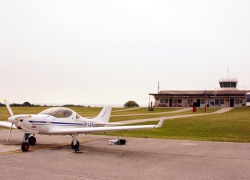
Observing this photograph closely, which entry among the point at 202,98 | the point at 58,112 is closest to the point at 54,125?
the point at 58,112

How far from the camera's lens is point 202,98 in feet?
267

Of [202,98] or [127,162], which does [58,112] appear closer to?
[127,162]

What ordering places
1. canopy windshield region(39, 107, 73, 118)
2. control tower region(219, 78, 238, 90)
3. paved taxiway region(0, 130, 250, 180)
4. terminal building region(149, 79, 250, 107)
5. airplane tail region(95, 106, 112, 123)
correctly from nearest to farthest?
A: paved taxiway region(0, 130, 250, 180), canopy windshield region(39, 107, 73, 118), airplane tail region(95, 106, 112, 123), terminal building region(149, 79, 250, 107), control tower region(219, 78, 238, 90)

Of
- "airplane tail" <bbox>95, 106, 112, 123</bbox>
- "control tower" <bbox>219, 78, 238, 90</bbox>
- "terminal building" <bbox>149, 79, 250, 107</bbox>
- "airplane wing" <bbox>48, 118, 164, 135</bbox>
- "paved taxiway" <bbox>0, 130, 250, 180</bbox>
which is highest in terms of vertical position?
"control tower" <bbox>219, 78, 238, 90</bbox>

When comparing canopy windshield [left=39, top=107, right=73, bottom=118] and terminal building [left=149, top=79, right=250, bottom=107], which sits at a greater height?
terminal building [left=149, top=79, right=250, bottom=107]

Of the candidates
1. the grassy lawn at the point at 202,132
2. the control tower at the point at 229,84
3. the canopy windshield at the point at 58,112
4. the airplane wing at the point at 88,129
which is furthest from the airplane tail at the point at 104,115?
the control tower at the point at 229,84

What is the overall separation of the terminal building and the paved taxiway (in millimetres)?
67054

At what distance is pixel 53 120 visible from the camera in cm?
1511

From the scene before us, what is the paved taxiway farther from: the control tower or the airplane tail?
the control tower

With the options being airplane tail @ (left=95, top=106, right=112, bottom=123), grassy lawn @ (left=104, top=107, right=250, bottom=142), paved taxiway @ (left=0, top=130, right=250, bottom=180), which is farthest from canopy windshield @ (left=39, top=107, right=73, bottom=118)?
grassy lawn @ (left=104, top=107, right=250, bottom=142)

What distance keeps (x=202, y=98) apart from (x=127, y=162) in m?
73.1

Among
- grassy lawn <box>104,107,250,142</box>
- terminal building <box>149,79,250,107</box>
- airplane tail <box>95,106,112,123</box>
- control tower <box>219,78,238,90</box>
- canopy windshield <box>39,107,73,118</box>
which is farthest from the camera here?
control tower <box>219,78,238,90</box>

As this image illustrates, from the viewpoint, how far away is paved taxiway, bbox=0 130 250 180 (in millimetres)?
9398

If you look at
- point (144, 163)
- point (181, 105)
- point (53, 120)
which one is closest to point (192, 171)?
point (144, 163)
